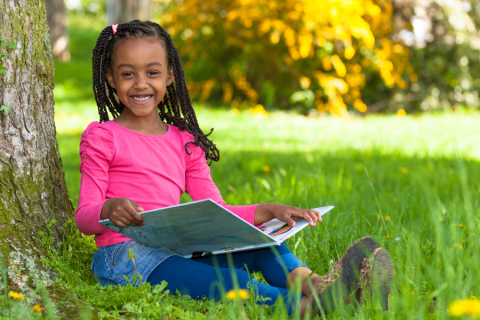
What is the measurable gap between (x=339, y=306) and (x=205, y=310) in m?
0.49

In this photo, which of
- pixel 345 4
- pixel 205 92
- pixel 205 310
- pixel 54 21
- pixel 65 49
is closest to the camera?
pixel 205 310

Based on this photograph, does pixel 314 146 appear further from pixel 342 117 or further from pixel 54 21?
pixel 54 21

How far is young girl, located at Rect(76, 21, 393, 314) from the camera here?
1.58 m

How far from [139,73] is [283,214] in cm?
83

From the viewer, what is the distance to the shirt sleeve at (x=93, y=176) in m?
1.66

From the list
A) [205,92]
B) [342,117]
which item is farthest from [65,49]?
[342,117]

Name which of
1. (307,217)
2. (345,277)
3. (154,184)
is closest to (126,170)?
(154,184)

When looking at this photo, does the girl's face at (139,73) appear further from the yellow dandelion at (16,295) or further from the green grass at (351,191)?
the yellow dandelion at (16,295)

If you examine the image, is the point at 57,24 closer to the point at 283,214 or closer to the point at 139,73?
the point at 139,73

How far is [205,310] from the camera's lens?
1.65 metres

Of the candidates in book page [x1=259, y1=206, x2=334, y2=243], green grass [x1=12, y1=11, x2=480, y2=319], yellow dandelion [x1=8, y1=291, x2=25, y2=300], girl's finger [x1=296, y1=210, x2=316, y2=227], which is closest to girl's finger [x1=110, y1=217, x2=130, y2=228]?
green grass [x1=12, y1=11, x2=480, y2=319]

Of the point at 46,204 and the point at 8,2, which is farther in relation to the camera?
the point at 46,204

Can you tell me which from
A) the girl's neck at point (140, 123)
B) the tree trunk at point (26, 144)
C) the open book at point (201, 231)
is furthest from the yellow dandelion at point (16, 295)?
the girl's neck at point (140, 123)

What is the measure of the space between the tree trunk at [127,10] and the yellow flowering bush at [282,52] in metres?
0.62
